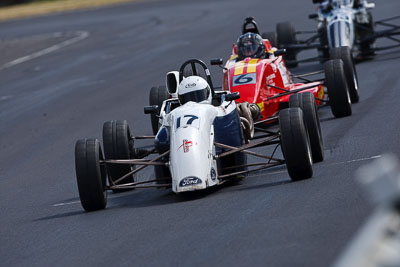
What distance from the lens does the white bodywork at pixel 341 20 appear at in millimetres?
18844

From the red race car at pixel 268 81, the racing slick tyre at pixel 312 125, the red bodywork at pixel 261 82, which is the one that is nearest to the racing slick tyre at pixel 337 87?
the red race car at pixel 268 81

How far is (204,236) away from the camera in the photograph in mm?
7559

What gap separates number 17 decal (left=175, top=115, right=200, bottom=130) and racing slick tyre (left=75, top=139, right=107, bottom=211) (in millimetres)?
874

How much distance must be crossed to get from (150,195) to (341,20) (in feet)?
31.9

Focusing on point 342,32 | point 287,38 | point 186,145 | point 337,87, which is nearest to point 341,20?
point 342,32

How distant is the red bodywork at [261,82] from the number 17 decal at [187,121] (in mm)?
3572

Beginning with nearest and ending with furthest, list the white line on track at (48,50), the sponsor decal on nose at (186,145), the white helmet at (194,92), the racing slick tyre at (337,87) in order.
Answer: the sponsor decal on nose at (186,145) < the white helmet at (194,92) < the racing slick tyre at (337,87) < the white line on track at (48,50)

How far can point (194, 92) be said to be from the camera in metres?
10.2

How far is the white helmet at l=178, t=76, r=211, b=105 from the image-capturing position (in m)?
10.2

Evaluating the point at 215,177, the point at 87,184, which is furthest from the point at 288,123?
the point at 87,184

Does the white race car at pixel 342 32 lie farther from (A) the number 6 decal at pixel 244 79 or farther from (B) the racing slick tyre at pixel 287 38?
(A) the number 6 decal at pixel 244 79

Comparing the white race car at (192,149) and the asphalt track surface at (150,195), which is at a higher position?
the white race car at (192,149)

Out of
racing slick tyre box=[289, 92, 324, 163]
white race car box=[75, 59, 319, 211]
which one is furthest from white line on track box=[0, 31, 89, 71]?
racing slick tyre box=[289, 92, 324, 163]

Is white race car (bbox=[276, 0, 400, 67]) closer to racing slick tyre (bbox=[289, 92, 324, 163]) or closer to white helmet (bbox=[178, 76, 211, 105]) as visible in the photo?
racing slick tyre (bbox=[289, 92, 324, 163])
